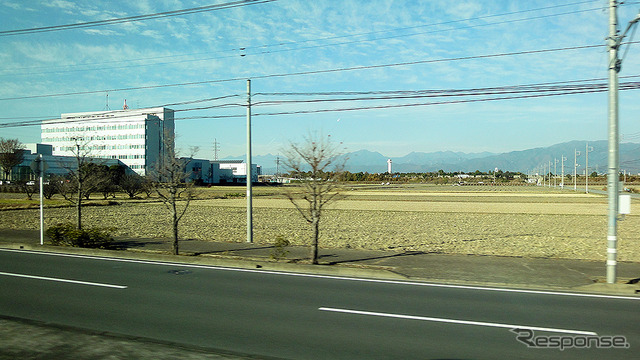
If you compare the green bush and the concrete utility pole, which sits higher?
the concrete utility pole

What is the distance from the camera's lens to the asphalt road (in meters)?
6.61

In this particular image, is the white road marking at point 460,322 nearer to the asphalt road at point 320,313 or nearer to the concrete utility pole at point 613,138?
the asphalt road at point 320,313

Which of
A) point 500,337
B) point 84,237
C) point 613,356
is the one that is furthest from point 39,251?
point 613,356

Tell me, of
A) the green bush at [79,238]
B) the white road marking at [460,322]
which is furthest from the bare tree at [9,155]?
the white road marking at [460,322]

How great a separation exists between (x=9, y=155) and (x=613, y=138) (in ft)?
362

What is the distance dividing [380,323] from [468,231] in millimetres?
18824

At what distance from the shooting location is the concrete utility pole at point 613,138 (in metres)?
10.8

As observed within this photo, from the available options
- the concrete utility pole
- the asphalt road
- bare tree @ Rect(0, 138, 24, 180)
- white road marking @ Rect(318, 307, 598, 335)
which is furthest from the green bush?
bare tree @ Rect(0, 138, 24, 180)

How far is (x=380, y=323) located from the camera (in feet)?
25.3

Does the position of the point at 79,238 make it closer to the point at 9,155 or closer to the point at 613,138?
the point at 613,138

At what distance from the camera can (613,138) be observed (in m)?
10.9

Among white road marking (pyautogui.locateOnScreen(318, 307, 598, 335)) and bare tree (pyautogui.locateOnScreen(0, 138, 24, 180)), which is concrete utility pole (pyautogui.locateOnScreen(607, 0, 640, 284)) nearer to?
white road marking (pyautogui.locateOnScreen(318, 307, 598, 335))

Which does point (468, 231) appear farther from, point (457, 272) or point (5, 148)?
point (5, 148)

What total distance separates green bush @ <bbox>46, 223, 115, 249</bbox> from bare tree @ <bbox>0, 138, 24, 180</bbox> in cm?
A: 9409
